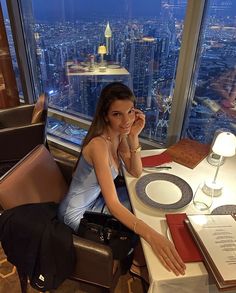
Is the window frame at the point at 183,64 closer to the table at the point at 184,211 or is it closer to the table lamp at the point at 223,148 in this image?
the table at the point at 184,211

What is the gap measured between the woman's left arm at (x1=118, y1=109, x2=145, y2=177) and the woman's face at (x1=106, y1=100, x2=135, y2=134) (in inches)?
5.0

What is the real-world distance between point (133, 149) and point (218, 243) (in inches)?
25.6

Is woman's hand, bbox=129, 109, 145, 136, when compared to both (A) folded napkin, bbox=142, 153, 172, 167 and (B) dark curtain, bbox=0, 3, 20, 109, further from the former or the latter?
(B) dark curtain, bbox=0, 3, 20, 109

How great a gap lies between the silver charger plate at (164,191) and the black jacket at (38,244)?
377 mm

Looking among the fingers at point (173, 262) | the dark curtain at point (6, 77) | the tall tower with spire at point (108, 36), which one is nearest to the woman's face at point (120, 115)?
the fingers at point (173, 262)

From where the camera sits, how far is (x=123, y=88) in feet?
A: 3.82

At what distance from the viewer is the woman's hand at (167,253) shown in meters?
0.77

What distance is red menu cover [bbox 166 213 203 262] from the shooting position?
0.80 metres

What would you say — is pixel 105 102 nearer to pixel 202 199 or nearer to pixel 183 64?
pixel 202 199

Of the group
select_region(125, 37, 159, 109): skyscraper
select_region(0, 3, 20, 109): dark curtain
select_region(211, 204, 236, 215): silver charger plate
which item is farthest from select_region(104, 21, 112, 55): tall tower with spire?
select_region(211, 204, 236, 215): silver charger plate

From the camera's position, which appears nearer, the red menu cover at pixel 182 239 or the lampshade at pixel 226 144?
the red menu cover at pixel 182 239

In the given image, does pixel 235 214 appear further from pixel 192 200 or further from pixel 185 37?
pixel 185 37

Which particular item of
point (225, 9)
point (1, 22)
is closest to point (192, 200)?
point (225, 9)

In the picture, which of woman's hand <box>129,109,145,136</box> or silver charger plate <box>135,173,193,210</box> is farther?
woman's hand <box>129,109,145,136</box>
